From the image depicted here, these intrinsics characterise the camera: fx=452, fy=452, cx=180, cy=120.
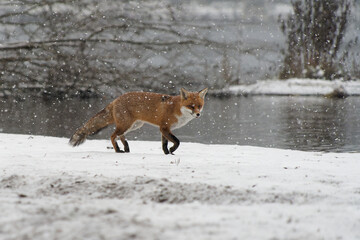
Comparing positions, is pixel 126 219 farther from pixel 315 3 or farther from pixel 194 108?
pixel 315 3

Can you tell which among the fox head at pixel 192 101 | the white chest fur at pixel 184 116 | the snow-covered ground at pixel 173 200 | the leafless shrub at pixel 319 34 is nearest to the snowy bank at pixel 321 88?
the leafless shrub at pixel 319 34

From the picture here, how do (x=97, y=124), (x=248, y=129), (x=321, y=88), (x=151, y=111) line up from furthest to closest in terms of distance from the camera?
(x=321, y=88)
(x=248, y=129)
(x=97, y=124)
(x=151, y=111)

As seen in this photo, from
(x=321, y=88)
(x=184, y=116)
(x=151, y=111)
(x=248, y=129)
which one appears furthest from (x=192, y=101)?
(x=321, y=88)

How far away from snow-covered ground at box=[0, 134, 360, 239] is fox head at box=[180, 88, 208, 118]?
1245mm

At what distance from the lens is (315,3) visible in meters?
41.9

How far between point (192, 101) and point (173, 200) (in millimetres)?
3696

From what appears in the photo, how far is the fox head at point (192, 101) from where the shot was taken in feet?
25.5

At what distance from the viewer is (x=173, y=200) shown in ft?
14.2

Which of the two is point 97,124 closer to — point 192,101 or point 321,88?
point 192,101

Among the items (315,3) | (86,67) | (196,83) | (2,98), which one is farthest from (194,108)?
(315,3)

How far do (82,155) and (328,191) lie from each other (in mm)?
4350

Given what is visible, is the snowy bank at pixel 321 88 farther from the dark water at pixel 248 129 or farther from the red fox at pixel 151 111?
the red fox at pixel 151 111

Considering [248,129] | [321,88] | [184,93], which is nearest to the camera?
[184,93]

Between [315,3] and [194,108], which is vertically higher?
[194,108]
